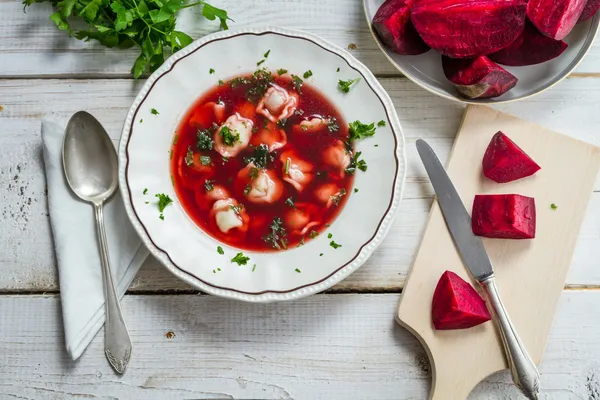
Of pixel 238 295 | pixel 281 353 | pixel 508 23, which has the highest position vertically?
pixel 508 23

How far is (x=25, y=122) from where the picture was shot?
2.31 meters

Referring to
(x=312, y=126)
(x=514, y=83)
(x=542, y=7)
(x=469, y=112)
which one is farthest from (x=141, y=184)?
(x=542, y=7)

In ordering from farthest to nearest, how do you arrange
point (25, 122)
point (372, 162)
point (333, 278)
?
point (25, 122) < point (372, 162) < point (333, 278)

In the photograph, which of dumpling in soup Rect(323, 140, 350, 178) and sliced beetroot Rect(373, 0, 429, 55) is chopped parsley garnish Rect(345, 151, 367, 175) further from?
sliced beetroot Rect(373, 0, 429, 55)

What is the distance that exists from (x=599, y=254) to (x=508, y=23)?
36.6 inches

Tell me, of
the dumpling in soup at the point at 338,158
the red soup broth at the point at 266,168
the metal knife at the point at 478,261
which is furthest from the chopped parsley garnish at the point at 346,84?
the metal knife at the point at 478,261

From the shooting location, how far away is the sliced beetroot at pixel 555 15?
6.70 feet

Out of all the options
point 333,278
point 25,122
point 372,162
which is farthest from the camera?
point 25,122

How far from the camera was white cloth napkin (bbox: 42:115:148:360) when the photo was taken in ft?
6.97

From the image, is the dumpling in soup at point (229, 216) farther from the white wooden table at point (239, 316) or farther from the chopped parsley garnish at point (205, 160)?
the white wooden table at point (239, 316)

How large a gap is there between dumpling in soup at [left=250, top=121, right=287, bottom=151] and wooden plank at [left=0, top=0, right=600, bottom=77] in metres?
0.46

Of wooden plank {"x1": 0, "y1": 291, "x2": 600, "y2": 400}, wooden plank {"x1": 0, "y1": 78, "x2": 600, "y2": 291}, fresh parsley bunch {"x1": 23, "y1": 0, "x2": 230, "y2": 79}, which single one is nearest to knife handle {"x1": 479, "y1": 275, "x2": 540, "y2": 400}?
wooden plank {"x1": 0, "y1": 291, "x2": 600, "y2": 400}

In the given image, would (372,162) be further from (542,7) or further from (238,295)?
(542,7)

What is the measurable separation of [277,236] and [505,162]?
2.79ft
